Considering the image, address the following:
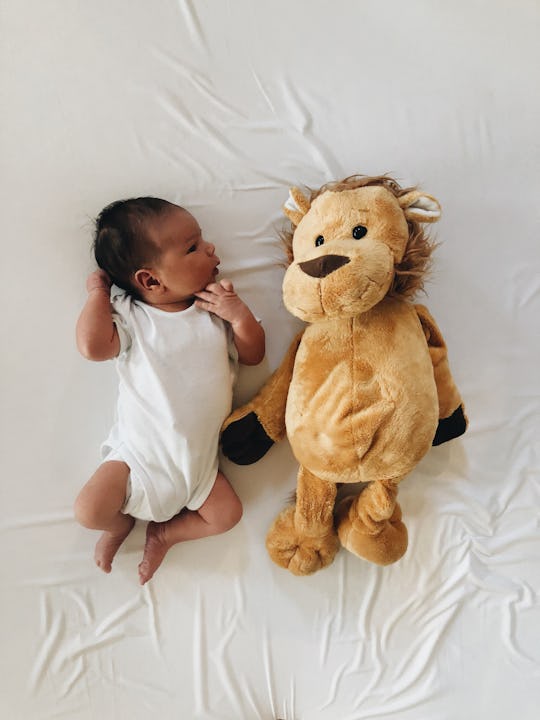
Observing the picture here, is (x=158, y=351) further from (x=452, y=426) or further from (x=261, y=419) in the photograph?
(x=452, y=426)

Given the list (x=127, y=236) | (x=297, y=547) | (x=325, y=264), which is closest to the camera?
(x=325, y=264)

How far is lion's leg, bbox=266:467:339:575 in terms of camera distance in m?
0.99

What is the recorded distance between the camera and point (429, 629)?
41.4 inches

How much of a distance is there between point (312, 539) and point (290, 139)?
76 centimetres

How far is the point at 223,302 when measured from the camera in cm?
96

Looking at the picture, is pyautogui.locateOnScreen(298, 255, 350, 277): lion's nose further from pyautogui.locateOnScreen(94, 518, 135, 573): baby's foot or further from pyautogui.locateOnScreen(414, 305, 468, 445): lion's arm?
pyautogui.locateOnScreen(94, 518, 135, 573): baby's foot

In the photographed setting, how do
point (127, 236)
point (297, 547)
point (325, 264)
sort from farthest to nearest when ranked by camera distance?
point (297, 547) → point (127, 236) → point (325, 264)

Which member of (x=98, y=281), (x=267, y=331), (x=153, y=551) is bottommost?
(x=153, y=551)

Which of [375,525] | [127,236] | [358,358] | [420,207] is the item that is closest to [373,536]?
[375,525]

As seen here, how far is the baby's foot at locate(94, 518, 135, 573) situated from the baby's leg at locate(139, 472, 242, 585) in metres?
0.05

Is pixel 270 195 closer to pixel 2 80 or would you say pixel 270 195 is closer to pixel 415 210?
pixel 415 210

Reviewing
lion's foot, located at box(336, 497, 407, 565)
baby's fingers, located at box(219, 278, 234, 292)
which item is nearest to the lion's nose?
baby's fingers, located at box(219, 278, 234, 292)

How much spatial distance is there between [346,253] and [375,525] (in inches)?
19.6

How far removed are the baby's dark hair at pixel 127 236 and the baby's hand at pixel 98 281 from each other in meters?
0.03
